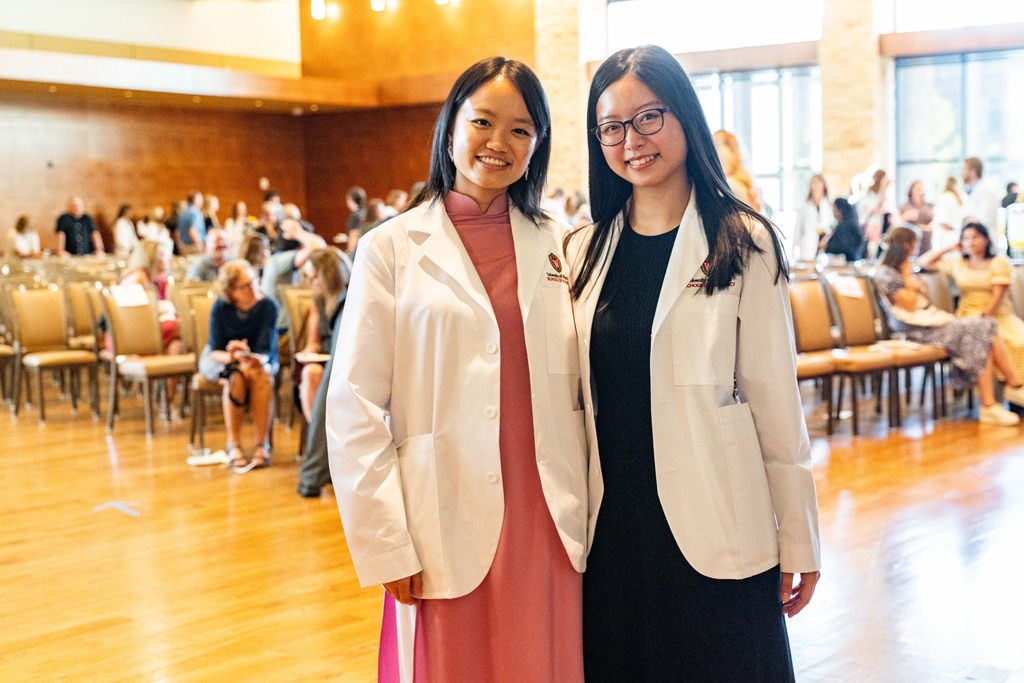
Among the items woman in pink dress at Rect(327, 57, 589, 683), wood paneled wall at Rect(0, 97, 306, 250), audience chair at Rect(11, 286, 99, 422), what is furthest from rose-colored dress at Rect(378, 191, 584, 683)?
wood paneled wall at Rect(0, 97, 306, 250)

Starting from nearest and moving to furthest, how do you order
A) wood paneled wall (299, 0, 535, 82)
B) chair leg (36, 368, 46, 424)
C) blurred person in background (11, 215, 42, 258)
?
chair leg (36, 368, 46, 424) → blurred person in background (11, 215, 42, 258) → wood paneled wall (299, 0, 535, 82)

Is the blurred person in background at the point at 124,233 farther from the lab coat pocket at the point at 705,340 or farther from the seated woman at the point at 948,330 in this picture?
the lab coat pocket at the point at 705,340

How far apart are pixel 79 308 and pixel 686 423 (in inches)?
309

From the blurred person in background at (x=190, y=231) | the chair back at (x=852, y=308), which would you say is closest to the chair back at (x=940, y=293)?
the chair back at (x=852, y=308)

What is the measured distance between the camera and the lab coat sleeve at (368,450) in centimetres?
181

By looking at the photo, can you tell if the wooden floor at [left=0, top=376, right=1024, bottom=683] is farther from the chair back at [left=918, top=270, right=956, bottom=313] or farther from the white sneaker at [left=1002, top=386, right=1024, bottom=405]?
the chair back at [left=918, top=270, right=956, bottom=313]

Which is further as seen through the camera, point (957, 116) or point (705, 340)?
→ point (957, 116)

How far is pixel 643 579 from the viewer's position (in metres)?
1.90

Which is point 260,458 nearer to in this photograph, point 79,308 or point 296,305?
point 296,305

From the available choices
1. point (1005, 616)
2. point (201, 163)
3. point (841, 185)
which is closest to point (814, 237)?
point (841, 185)

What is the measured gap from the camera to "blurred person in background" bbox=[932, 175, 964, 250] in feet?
34.0

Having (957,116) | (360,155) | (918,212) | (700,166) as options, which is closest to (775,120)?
(957,116)

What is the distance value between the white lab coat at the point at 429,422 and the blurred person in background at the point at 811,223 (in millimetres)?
8754

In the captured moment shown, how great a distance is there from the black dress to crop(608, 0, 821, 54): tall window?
15.0m
